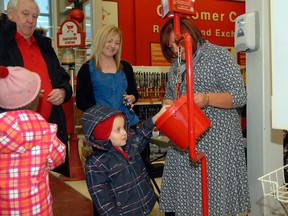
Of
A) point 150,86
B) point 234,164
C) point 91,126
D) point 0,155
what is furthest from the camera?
point 150,86

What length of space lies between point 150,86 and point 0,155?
2.49 m

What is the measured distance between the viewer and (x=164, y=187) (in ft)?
6.31

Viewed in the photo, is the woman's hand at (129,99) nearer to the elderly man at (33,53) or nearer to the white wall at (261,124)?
the elderly man at (33,53)

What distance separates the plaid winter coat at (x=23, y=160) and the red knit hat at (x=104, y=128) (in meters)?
0.27

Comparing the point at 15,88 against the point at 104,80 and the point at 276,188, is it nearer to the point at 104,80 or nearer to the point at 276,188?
the point at 104,80

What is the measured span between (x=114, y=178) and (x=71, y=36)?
3.29m

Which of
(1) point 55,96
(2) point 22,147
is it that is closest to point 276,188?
(2) point 22,147

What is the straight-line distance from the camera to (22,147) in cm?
163

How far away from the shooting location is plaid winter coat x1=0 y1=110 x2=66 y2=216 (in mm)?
1603

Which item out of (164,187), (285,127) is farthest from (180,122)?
(164,187)

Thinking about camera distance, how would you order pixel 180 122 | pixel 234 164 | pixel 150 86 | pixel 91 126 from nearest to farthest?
pixel 180 122, pixel 234 164, pixel 91 126, pixel 150 86

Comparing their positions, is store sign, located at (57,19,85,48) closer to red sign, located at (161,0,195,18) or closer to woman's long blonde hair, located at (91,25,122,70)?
woman's long blonde hair, located at (91,25,122,70)

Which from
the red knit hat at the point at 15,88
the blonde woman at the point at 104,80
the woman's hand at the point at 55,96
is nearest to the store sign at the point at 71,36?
the blonde woman at the point at 104,80

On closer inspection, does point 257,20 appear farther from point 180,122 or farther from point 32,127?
point 32,127
